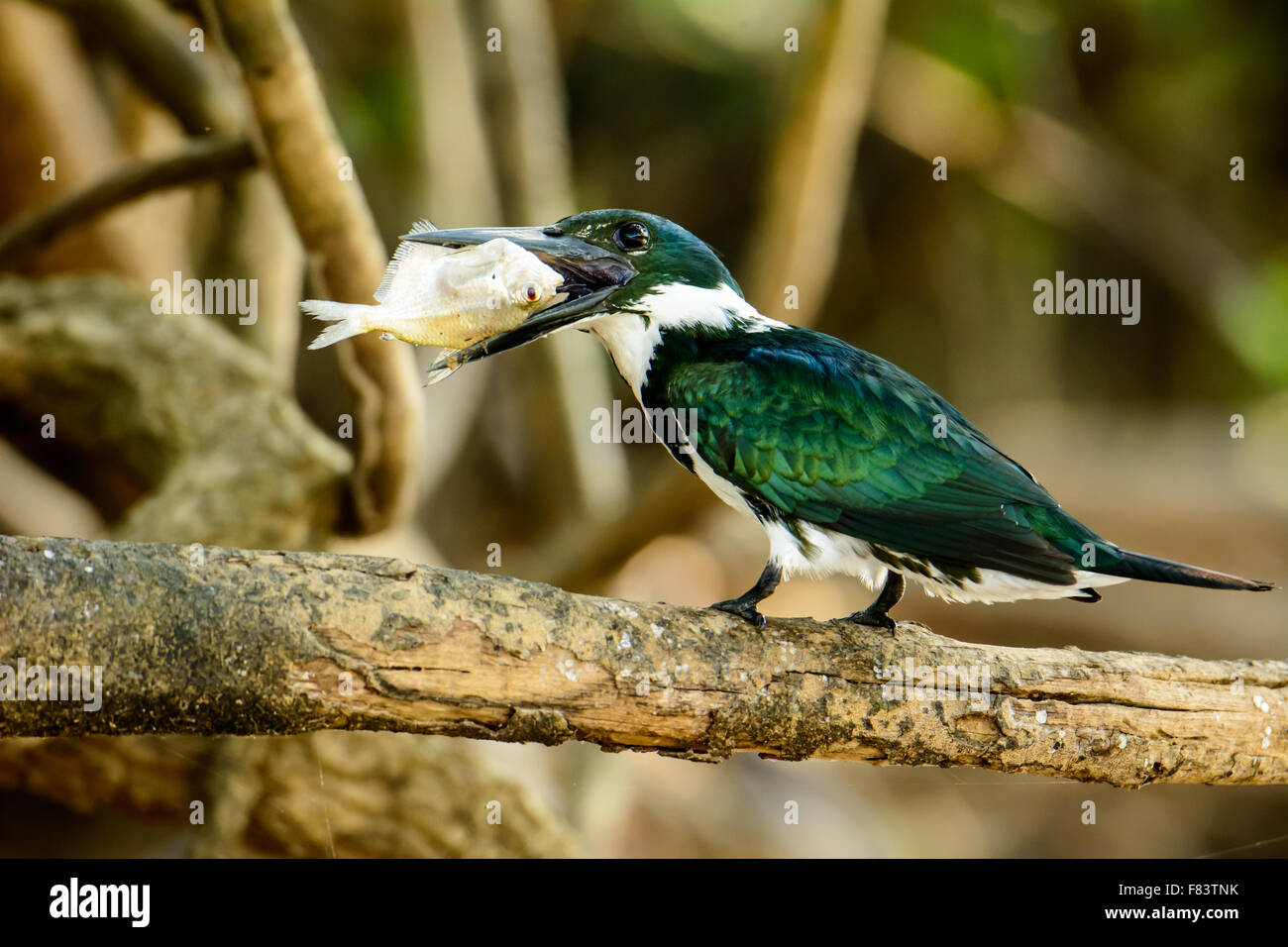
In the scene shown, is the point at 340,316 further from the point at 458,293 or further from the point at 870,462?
the point at 870,462

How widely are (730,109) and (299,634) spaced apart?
6.39 meters

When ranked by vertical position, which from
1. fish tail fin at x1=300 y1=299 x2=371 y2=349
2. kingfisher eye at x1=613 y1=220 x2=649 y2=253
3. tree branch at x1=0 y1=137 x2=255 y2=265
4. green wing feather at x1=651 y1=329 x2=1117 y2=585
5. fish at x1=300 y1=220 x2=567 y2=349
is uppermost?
tree branch at x1=0 y1=137 x2=255 y2=265

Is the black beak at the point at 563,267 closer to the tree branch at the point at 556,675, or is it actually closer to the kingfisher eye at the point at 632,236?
the kingfisher eye at the point at 632,236

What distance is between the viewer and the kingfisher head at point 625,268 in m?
2.35

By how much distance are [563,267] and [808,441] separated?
0.62 m

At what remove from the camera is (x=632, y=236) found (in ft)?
7.84

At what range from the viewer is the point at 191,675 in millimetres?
1684

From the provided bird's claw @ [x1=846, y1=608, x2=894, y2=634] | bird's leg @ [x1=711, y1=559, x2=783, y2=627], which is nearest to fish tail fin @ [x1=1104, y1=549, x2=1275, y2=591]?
bird's claw @ [x1=846, y1=608, x2=894, y2=634]

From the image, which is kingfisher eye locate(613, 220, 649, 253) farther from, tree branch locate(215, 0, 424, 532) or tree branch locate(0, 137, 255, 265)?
tree branch locate(0, 137, 255, 265)

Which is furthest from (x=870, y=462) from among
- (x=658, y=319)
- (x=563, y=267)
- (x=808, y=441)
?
(x=563, y=267)

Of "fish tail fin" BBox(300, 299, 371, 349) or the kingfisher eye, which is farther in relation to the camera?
the kingfisher eye

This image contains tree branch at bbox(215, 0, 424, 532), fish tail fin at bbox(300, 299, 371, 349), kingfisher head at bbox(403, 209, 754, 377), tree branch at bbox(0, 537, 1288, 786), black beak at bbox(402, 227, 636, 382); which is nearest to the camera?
tree branch at bbox(0, 537, 1288, 786)

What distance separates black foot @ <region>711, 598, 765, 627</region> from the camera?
213 cm

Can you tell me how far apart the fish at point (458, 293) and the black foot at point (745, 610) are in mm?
675
